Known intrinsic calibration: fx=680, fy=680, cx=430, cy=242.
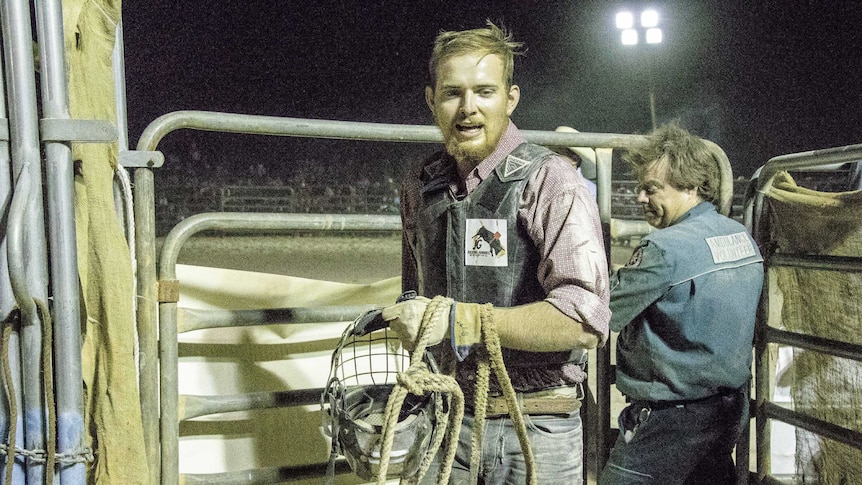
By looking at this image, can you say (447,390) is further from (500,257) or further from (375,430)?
A: (500,257)

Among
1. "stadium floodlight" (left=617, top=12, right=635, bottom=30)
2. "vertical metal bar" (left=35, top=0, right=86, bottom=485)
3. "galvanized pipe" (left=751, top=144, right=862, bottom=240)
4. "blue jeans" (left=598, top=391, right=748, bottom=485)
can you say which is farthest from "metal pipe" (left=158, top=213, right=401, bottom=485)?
"stadium floodlight" (left=617, top=12, right=635, bottom=30)

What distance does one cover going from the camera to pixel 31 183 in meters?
1.55

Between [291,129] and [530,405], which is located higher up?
[291,129]

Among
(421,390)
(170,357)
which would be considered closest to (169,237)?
(170,357)

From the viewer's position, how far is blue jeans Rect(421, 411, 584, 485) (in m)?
1.99

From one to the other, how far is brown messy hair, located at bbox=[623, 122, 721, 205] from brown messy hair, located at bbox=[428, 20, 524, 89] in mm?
1027

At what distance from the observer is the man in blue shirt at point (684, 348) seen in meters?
2.51

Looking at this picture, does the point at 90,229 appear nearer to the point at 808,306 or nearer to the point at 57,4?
the point at 57,4

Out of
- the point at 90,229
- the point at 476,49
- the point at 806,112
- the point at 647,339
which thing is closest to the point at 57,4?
the point at 90,229

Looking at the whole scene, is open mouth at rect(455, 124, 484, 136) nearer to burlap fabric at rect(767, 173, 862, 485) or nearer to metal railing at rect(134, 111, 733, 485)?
metal railing at rect(134, 111, 733, 485)

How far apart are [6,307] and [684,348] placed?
7.12 feet

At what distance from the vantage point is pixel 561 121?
36812mm

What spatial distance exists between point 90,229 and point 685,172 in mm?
2157

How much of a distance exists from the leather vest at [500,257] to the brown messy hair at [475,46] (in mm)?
277
